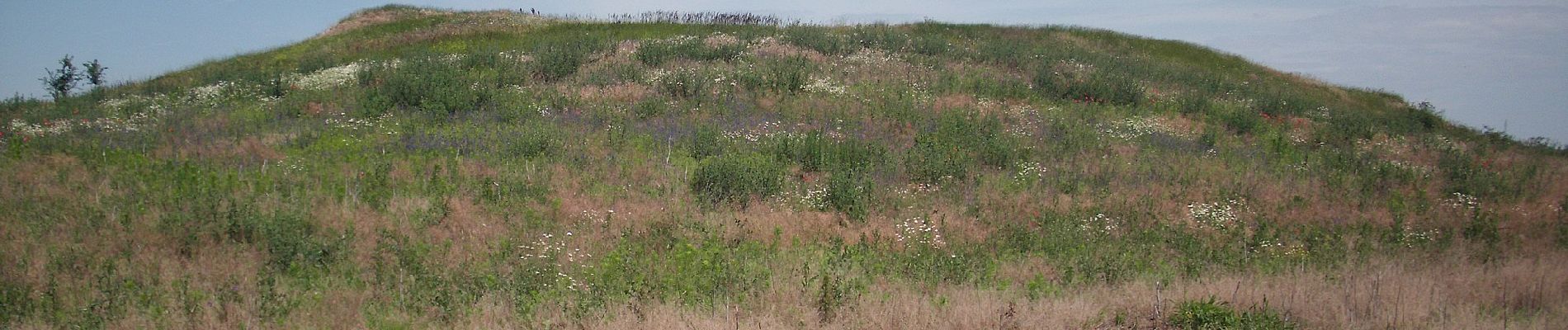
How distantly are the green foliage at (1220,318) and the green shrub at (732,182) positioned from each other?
19.1 feet

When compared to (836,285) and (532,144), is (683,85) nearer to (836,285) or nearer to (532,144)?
(532,144)

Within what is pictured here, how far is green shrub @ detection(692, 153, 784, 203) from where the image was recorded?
11.1 metres

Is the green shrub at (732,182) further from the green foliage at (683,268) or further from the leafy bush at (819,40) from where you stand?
the leafy bush at (819,40)

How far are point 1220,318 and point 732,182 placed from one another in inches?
254

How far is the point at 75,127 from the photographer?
46.0ft

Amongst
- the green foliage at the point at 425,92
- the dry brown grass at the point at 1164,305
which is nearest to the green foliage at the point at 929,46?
the green foliage at the point at 425,92

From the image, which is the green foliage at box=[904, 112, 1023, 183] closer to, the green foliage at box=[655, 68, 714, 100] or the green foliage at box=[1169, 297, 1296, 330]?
the green foliage at box=[655, 68, 714, 100]

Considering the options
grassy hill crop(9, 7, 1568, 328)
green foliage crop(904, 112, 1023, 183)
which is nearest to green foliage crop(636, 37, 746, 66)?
grassy hill crop(9, 7, 1568, 328)

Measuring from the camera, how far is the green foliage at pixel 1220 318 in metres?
6.42

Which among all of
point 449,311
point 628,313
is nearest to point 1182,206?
Answer: point 628,313

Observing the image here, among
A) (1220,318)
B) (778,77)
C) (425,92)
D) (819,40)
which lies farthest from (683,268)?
(819,40)

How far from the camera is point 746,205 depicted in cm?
1094

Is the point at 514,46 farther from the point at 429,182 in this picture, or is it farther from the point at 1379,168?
the point at 1379,168

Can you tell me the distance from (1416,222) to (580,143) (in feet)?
40.1
